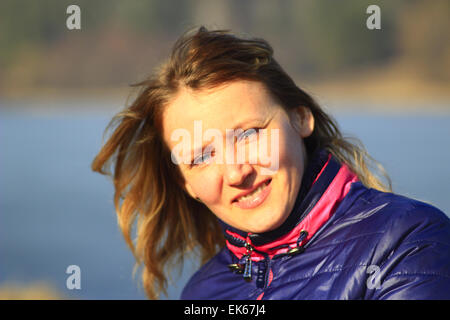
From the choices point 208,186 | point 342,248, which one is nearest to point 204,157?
point 208,186

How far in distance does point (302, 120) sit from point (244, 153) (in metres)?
0.36

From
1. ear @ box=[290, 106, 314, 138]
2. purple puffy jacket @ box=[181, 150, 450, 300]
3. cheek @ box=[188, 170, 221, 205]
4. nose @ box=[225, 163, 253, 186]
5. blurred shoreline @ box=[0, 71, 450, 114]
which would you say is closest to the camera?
purple puffy jacket @ box=[181, 150, 450, 300]

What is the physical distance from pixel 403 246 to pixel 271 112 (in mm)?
622

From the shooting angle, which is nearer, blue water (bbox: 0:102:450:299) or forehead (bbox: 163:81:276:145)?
forehead (bbox: 163:81:276:145)

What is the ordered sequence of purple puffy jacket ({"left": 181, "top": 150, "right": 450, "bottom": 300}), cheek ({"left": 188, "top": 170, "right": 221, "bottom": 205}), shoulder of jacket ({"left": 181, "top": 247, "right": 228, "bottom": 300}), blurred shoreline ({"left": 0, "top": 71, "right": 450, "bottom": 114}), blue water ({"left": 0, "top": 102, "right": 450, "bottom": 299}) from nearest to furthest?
purple puffy jacket ({"left": 181, "top": 150, "right": 450, "bottom": 300}) → cheek ({"left": 188, "top": 170, "right": 221, "bottom": 205}) → shoulder of jacket ({"left": 181, "top": 247, "right": 228, "bottom": 300}) → blue water ({"left": 0, "top": 102, "right": 450, "bottom": 299}) → blurred shoreline ({"left": 0, "top": 71, "right": 450, "bottom": 114})

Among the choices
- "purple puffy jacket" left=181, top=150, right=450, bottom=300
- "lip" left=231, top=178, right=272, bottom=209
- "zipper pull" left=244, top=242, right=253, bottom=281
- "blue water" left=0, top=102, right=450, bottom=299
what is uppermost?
"lip" left=231, top=178, right=272, bottom=209

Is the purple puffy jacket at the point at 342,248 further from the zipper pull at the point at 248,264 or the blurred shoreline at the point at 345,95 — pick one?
the blurred shoreline at the point at 345,95

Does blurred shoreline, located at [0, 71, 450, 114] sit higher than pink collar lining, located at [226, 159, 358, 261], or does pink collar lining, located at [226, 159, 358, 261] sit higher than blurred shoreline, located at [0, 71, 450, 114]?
pink collar lining, located at [226, 159, 358, 261]

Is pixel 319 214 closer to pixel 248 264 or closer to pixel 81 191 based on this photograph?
pixel 248 264

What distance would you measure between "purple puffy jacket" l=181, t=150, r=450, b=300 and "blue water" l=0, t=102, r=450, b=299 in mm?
1029

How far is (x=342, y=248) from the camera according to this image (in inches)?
71.8

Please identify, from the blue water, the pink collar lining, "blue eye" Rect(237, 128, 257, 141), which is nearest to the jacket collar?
the pink collar lining

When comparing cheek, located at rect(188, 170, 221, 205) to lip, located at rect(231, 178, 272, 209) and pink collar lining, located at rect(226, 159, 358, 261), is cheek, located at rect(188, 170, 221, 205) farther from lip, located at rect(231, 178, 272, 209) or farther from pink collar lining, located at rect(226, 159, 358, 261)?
pink collar lining, located at rect(226, 159, 358, 261)

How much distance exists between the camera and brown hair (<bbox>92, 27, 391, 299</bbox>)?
2139 millimetres
